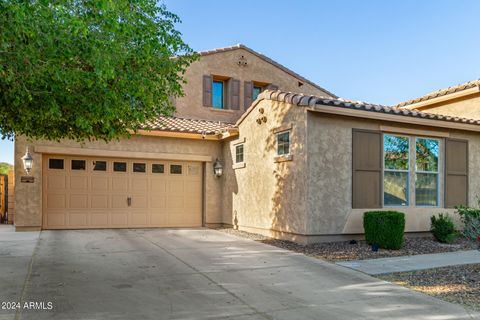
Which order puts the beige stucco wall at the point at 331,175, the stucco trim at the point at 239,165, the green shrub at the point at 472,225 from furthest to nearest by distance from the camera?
the stucco trim at the point at 239,165 → the beige stucco wall at the point at 331,175 → the green shrub at the point at 472,225

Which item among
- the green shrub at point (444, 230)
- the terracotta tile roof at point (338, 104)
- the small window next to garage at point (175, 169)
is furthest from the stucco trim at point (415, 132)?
the small window next to garage at point (175, 169)

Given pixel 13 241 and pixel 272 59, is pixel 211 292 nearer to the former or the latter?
pixel 13 241

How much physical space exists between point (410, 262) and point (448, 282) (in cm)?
155

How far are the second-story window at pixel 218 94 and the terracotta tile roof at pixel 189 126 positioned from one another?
1.15 m

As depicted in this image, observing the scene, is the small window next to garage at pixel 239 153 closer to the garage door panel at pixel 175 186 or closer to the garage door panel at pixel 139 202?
the garage door panel at pixel 175 186

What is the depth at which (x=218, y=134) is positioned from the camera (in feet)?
46.4

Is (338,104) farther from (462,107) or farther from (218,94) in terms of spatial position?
(218,94)

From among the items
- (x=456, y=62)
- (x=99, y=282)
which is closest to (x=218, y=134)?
(x=99, y=282)

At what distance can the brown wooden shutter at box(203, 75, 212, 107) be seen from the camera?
54.7ft

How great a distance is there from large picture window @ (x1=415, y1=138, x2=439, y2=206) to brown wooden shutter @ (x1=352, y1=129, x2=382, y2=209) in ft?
4.83

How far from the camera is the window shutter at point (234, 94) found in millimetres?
17188

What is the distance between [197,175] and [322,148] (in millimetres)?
5736

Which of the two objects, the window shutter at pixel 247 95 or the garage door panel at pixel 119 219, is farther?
the window shutter at pixel 247 95

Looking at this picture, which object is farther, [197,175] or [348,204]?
[197,175]
